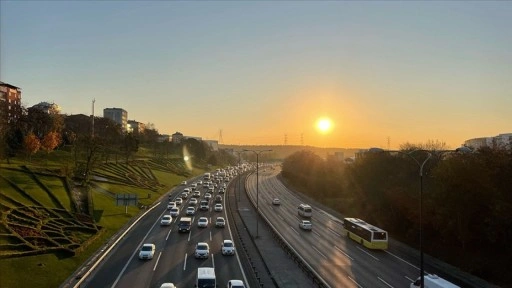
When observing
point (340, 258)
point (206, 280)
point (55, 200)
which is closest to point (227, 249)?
point (340, 258)

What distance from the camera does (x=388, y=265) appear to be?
44.8 m

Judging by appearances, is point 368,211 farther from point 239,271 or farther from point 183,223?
point 239,271

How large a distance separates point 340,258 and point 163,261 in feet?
62.5

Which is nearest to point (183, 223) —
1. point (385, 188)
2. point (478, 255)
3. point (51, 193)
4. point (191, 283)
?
point (51, 193)

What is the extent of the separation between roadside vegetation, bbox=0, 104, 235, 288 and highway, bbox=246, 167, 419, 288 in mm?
23220

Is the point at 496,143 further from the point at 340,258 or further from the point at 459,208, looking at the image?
the point at 340,258

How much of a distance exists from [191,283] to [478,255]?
29.9 meters

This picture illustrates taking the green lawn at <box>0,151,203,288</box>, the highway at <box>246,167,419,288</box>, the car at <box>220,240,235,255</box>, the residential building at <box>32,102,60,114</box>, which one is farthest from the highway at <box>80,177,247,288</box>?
the residential building at <box>32,102,60,114</box>

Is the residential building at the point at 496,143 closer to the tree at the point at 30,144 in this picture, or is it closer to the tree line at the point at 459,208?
the tree line at the point at 459,208

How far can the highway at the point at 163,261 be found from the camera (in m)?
35.9

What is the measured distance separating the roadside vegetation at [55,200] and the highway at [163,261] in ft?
9.22

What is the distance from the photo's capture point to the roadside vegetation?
37.5 m

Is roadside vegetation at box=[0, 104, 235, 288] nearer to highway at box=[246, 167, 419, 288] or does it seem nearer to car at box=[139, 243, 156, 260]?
car at box=[139, 243, 156, 260]

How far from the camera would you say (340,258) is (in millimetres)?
47250
